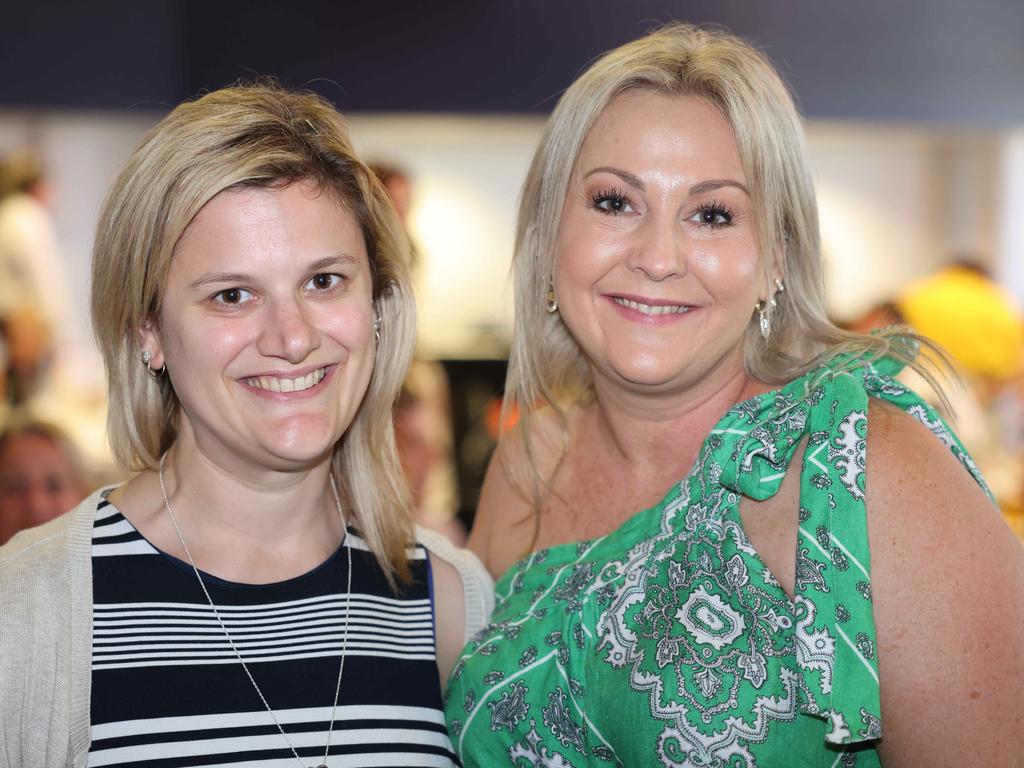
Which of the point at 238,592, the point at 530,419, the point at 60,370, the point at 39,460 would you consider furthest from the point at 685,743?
the point at 60,370

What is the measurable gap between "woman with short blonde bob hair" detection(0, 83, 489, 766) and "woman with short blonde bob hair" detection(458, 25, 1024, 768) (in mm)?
272

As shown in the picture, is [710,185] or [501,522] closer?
[710,185]

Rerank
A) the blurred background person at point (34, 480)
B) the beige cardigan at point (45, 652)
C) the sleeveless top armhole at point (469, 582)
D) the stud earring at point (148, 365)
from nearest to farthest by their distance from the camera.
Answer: the beige cardigan at point (45, 652) → the stud earring at point (148, 365) → the sleeveless top armhole at point (469, 582) → the blurred background person at point (34, 480)

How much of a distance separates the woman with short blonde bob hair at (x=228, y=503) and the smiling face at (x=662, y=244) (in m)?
0.36

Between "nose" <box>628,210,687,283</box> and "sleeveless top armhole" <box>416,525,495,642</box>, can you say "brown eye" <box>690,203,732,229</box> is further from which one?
"sleeveless top armhole" <box>416,525,495,642</box>

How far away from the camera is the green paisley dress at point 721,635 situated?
157cm

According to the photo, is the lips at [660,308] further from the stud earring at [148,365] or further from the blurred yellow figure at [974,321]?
the blurred yellow figure at [974,321]

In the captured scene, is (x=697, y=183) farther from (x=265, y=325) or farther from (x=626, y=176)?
(x=265, y=325)

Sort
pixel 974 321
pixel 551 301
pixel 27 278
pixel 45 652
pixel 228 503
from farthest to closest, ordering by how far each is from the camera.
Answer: pixel 974 321 < pixel 27 278 < pixel 551 301 < pixel 228 503 < pixel 45 652

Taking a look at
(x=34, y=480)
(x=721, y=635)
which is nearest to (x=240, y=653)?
(x=721, y=635)

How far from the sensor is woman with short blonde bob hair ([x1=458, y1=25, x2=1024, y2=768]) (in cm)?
156

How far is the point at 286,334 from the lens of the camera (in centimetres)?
175

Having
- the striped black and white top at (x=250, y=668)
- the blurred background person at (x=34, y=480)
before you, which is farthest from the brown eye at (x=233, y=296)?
the blurred background person at (x=34, y=480)

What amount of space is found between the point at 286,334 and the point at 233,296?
0.11 m
